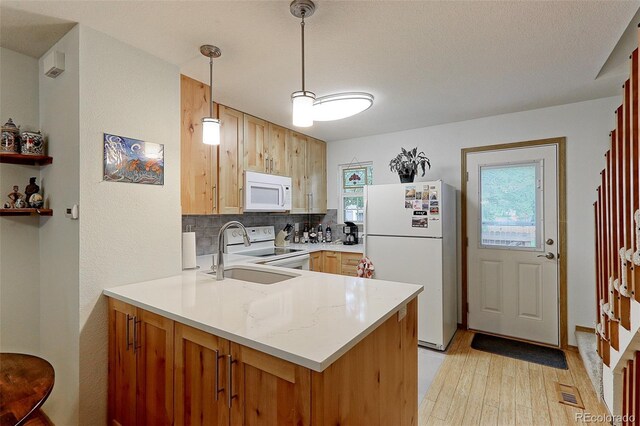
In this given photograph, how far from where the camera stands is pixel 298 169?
3.80 metres

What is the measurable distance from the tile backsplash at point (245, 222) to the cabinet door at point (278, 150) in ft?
2.10

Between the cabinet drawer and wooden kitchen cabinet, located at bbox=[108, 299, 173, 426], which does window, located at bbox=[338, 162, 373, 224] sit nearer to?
the cabinet drawer

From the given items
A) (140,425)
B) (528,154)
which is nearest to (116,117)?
(140,425)

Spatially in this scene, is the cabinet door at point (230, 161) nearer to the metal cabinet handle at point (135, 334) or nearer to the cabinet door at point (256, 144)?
the cabinet door at point (256, 144)

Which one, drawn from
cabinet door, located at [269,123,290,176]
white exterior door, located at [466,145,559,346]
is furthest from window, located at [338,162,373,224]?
white exterior door, located at [466,145,559,346]

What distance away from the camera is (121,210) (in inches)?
70.6

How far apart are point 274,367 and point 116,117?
1.68 meters

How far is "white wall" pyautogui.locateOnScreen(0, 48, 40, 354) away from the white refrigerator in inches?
105

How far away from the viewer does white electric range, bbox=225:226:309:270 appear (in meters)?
2.98

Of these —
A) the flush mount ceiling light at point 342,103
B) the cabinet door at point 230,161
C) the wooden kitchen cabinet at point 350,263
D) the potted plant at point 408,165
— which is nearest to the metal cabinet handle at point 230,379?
the cabinet door at point 230,161

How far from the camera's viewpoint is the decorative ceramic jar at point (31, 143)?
1740 mm

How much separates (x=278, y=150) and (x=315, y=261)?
1349 mm

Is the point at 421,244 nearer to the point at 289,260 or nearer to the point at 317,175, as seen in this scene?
the point at 289,260

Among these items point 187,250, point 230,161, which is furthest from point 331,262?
point 187,250
